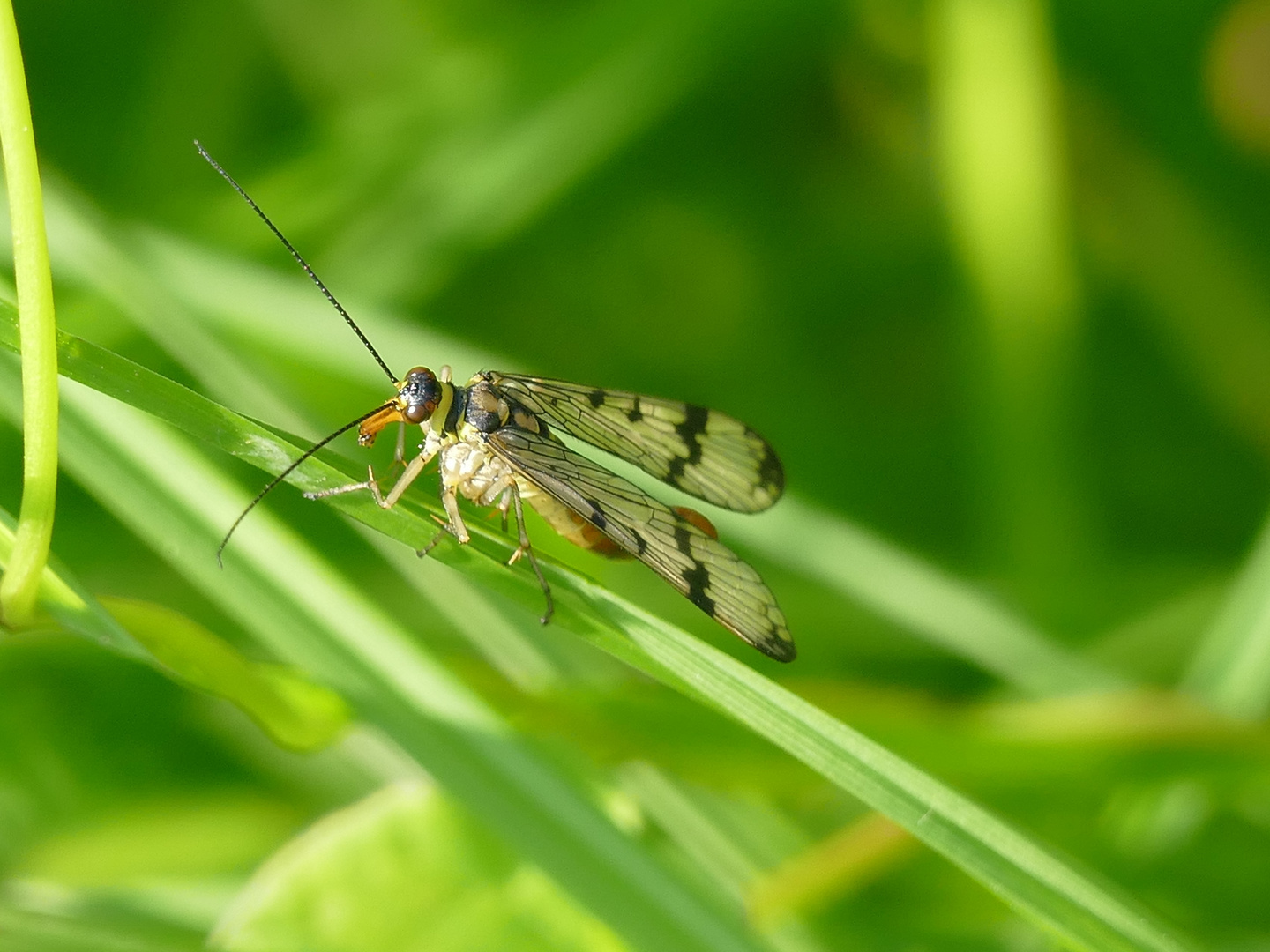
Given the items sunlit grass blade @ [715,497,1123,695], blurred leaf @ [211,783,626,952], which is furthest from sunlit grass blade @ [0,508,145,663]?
sunlit grass blade @ [715,497,1123,695]

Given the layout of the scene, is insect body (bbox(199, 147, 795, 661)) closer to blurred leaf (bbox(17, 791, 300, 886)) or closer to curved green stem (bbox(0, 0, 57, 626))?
curved green stem (bbox(0, 0, 57, 626))

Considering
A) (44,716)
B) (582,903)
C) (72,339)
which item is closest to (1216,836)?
(582,903)

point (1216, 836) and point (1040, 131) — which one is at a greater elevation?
point (1040, 131)

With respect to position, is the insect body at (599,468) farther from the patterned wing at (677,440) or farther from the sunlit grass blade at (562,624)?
the sunlit grass blade at (562,624)

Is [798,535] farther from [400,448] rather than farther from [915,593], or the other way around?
[400,448]

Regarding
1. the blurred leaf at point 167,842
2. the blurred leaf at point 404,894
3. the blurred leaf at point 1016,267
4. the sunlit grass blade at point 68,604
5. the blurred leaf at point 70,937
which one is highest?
the blurred leaf at point 1016,267

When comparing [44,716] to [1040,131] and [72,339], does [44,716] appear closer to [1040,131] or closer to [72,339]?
[72,339]

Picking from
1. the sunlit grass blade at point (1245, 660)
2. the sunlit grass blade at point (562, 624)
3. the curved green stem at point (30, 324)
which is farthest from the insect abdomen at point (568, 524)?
Answer: the sunlit grass blade at point (1245, 660)
